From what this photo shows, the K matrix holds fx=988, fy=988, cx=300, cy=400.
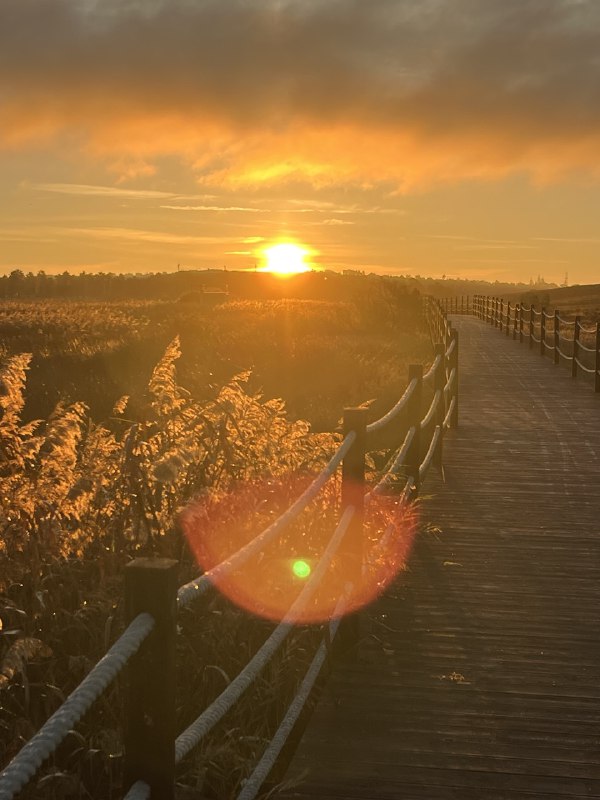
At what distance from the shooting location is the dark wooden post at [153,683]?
230 centimetres

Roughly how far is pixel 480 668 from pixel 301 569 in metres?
1.19

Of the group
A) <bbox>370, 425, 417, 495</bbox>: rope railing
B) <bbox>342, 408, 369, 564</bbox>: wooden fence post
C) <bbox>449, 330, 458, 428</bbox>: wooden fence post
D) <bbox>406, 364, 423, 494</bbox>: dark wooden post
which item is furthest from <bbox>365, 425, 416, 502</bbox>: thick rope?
<bbox>449, 330, 458, 428</bbox>: wooden fence post

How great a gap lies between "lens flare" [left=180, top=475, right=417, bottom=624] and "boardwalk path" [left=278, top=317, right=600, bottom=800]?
29 cm

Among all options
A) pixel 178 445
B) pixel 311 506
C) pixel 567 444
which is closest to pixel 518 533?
pixel 311 506

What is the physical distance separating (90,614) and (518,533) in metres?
4.15

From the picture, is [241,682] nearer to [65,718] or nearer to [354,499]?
[65,718]

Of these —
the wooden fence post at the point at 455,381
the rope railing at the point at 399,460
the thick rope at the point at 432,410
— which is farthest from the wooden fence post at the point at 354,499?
the wooden fence post at the point at 455,381

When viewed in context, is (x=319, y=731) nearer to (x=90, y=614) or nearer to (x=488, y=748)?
(x=488, y=748)

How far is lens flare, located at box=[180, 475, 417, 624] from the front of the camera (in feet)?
17.7

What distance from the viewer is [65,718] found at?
6.20 feet

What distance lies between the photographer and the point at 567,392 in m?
18.6

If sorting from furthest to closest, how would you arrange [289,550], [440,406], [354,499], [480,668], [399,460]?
[440,406]
[399,460]
[289,550]
[354,499]
[480,668]

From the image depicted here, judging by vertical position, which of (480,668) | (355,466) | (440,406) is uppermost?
(355,466)

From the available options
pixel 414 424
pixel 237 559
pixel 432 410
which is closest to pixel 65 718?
pixel 237 559
